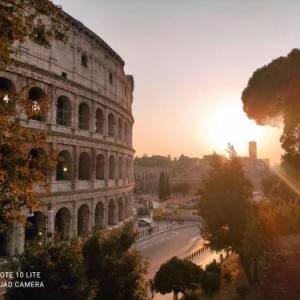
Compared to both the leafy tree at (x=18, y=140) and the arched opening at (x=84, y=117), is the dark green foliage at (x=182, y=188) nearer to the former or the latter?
the arched opening at (x=84, y=117)

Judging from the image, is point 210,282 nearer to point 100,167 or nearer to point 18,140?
point 18,140

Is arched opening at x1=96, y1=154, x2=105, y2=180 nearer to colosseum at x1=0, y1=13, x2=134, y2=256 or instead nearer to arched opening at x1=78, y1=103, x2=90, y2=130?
colosseum at x1=0, y1=13, x2=134, y2=256

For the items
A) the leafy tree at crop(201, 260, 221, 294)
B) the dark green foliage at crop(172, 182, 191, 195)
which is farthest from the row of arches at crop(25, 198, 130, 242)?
the dark green foliage at crop(172, 182, 191, 195)

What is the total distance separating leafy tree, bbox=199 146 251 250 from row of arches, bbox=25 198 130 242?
7.46 metres

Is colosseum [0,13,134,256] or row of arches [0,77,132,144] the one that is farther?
row of arches [0,77,132,144]

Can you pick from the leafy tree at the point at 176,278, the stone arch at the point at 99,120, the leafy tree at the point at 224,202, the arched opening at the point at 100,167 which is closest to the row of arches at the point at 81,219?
the arched opening at the point at 100,167

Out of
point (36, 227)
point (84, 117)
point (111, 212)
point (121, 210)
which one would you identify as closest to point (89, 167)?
point (84, 117)

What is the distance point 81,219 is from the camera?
28172 mm

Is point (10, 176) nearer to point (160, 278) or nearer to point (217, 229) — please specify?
point (160, 278)

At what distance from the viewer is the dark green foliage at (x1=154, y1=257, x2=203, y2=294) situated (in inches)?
669

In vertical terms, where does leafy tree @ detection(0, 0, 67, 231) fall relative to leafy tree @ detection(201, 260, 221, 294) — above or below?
above

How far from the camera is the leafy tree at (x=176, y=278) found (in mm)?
16984

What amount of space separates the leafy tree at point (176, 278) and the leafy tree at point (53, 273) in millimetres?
6378

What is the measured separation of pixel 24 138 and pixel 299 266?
11.5m
